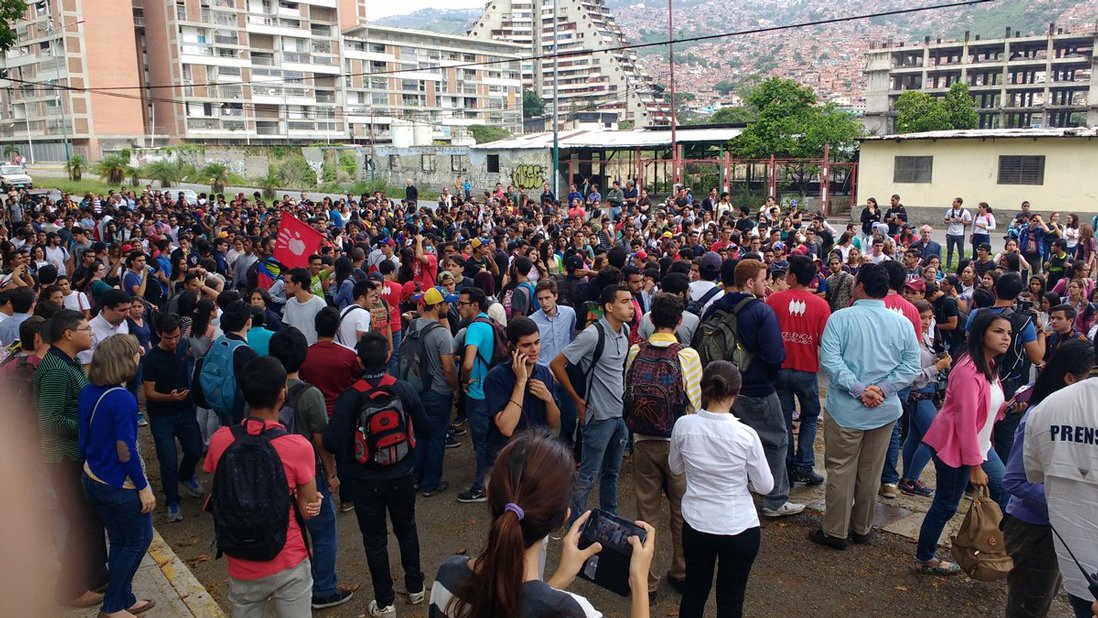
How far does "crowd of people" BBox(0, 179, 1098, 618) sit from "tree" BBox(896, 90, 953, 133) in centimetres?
6722

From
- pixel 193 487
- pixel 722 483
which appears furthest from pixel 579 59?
pixel 722 483

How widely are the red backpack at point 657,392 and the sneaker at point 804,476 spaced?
7.43 ft

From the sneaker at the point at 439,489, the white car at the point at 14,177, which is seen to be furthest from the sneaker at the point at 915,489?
the white car at the point at 14,177

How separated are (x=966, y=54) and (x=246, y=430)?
360 ft

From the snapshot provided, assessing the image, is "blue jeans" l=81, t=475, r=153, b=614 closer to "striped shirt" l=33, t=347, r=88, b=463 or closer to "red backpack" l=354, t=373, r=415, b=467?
"striped shirt" l=33, t=347, r=88, b=463

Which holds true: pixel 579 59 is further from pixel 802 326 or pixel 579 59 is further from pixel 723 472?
pixel 723 472

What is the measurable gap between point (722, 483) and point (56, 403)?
379cm

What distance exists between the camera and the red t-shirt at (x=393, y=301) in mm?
7863

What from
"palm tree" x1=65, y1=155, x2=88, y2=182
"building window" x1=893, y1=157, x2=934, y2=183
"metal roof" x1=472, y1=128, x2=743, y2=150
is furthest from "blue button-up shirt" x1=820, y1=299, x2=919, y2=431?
"palm tree" x1=65, y1=155, x2=88, y2=182

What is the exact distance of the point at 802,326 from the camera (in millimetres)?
5973

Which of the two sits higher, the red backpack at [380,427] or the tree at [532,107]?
the tree at [532,107]

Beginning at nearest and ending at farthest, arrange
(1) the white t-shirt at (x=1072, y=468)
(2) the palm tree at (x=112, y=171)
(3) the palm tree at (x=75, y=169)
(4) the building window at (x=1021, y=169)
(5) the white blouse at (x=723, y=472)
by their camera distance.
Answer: (1) the white t-shirt at (x=1072, y=468)
(5) the white blouse at (x=723, y=472)
(4) the building window at (x=1021, y=169)
(2) the palm tree at (x=112, y=171)
(3) the palm tree at (x=75, y=169)

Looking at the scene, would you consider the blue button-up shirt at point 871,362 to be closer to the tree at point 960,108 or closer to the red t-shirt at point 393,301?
the red t-shirt at point 393,301

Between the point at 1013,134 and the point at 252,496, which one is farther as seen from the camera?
the point at 1013,134
